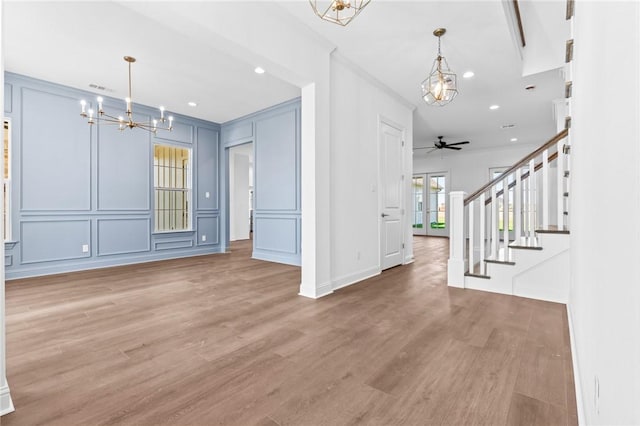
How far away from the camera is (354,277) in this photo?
157 inches

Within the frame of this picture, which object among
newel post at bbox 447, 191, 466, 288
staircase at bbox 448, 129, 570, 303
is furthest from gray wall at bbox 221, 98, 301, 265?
staircase at bbox 448, 129, 570, 303

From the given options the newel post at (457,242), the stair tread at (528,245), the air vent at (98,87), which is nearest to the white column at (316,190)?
the newel post at (457,242)

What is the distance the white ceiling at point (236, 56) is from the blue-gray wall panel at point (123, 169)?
0.70 meters

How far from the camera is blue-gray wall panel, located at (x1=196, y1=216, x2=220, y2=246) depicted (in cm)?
651

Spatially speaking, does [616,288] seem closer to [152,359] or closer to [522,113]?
[152,359]

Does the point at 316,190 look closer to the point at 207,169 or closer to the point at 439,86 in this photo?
the point at 439,86

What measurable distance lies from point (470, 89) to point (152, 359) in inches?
218

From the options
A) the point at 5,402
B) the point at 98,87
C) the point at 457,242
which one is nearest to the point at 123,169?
the point at 98,87

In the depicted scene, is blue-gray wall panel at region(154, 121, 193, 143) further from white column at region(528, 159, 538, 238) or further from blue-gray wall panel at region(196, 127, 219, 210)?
white column at region(528, 159, 538, 238)

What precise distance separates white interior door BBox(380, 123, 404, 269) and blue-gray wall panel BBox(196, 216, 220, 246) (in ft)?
13.2

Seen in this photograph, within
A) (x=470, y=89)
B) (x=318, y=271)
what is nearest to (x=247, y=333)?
(x=318, y=271)

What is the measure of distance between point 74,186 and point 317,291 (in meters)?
4.37

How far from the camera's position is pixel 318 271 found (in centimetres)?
337

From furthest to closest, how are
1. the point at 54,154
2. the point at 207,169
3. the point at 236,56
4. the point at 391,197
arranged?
the point at 207,169 < the point at 391,197 < the point at 54,154 < the point at 236,56
